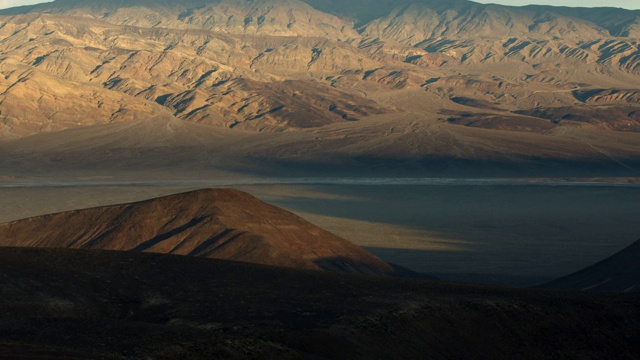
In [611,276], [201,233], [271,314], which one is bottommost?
[611,276]

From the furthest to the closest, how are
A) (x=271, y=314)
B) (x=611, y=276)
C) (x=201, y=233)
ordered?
(x=201, y=233) < (x=611, y=276) < (x=271, y=314)

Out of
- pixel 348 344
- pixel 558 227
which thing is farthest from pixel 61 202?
pixel 348 344

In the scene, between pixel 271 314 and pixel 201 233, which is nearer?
pixel 271 314

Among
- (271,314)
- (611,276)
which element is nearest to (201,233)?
(611,276)

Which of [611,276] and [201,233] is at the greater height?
[201,233]

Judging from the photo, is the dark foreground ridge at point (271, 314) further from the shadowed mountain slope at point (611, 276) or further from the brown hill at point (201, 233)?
the brown hill at point (201, 233)

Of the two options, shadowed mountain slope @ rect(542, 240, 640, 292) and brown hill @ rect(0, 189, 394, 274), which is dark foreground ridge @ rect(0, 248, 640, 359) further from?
brown hill @ rect(0, 189, 394, 274)

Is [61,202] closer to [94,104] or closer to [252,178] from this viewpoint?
[252,178]

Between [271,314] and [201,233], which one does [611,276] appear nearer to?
[201,233]
